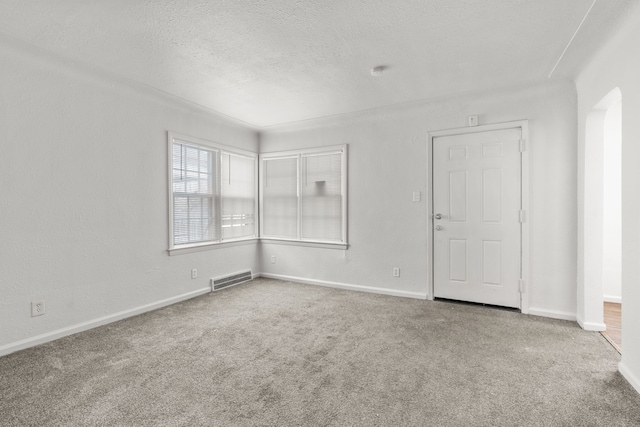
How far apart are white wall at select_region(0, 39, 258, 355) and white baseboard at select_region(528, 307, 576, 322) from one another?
13.3 ft

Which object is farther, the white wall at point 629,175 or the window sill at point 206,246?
the window sill at point 206,246

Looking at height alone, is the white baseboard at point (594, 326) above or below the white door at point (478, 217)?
below

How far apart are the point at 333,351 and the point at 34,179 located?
2.89 m

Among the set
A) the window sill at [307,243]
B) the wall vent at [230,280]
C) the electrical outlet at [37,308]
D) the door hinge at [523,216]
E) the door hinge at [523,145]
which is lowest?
the wall vent at [230,280]

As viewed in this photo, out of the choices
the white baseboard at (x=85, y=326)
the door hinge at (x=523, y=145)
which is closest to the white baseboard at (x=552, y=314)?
the door hinge at (x=523, y=145)

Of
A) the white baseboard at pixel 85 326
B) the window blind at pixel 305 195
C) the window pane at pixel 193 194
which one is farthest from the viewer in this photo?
the window blind at pixel 305 195

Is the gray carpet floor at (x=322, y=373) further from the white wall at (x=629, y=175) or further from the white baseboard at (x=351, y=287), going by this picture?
the white baseboard at (x=351, y=287)

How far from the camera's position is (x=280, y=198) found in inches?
201

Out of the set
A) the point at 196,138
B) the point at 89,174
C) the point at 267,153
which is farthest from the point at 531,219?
the point at 89,174

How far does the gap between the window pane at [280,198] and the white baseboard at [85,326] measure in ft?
5.38

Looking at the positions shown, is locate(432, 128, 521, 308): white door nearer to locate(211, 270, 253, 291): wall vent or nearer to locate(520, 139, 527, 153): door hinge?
locate(520, 139, 527, 153): door hinge

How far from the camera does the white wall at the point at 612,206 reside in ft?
12.7

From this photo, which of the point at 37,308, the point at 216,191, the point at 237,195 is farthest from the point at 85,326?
the point at 237,195

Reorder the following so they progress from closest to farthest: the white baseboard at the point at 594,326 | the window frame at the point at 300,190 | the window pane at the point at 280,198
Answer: the white baseboard at the point at 594,326, the window frame at the point at 300,190, the window pane at the point at 280,198
